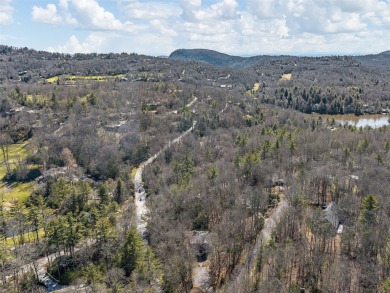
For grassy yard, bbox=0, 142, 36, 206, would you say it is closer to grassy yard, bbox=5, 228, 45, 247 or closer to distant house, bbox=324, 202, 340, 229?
grassy yard, bbox=5, 228, 45, 247

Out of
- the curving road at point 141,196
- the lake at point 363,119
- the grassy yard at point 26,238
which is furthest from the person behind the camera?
the lake at point 363,119

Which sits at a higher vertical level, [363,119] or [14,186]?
[363,119]

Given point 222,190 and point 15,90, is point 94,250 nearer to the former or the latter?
point 222,190

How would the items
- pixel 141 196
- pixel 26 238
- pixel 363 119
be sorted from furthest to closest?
pixel 363 119 → pixel 141 196 → pixel 26 238

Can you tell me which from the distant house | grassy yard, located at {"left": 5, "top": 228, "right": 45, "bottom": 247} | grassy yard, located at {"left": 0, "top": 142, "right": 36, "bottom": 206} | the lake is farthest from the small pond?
grassy yard, located at {"left": 5, "top": 228, "right": 45, "bottom": 247}

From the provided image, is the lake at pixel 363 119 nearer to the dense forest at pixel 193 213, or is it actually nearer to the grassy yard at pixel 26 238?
the dense forest at pixel 193 213

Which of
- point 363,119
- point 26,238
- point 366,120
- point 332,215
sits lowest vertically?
point 26,238

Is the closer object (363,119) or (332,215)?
(332,215)

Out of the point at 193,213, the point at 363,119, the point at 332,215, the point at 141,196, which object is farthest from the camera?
the point at 363,119

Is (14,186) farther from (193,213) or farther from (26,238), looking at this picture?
(193,213)

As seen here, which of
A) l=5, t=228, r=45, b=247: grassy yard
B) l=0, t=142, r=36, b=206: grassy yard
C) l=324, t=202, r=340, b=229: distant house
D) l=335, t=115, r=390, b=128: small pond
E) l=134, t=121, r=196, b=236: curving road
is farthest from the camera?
l=335, t=115, r=390, b=128: small pond

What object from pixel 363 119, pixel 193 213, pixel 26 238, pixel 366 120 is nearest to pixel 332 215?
pixel 193 213

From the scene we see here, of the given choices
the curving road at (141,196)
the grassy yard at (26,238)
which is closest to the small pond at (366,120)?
the curving road at (141,196)
